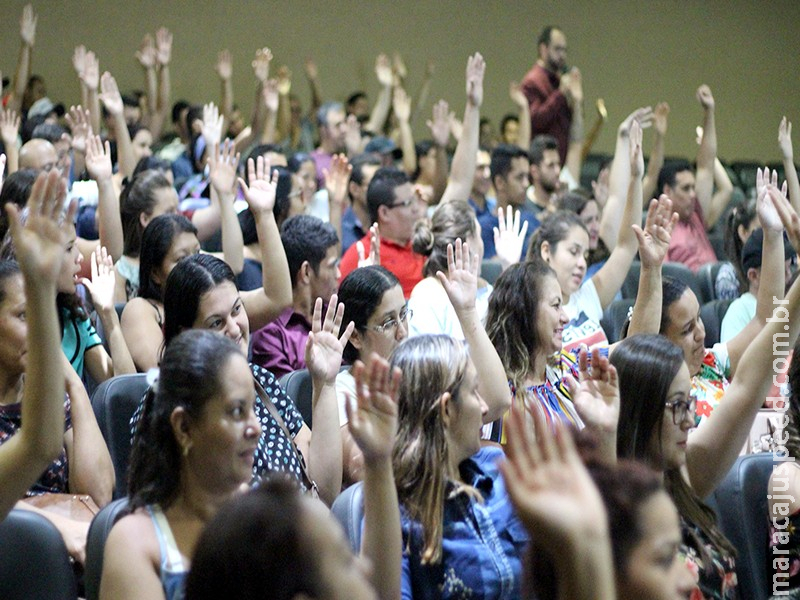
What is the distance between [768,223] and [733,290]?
1.58 metres

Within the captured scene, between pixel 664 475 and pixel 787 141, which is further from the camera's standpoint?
pixel 787 141

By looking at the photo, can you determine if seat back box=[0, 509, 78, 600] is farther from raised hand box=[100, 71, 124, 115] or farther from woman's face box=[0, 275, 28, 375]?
raised hand box=[100, 71, 124, 115]

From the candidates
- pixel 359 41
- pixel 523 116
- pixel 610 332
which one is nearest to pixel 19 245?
pixel 610 332

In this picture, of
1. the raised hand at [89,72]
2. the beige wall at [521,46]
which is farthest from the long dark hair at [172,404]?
→ the beige wall at [521,46]

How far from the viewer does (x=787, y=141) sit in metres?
4.34

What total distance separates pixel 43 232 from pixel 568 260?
2446 mm

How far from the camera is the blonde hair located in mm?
1886

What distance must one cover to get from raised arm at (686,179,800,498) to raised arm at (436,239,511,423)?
441 mm

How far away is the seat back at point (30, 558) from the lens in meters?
1.78

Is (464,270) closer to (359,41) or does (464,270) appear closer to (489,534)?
(489,534)

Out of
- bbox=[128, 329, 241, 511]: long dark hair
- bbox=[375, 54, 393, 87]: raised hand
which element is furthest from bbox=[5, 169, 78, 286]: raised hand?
bbox=[375, 54, 393, 87]: raised hand

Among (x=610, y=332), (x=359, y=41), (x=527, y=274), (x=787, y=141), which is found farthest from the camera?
(x=359, y=41)

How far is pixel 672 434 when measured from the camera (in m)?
2.10

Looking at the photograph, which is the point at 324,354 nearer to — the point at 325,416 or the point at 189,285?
the point at 325,416
